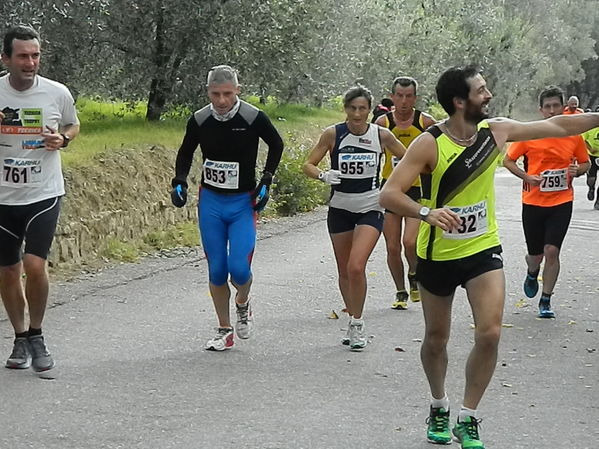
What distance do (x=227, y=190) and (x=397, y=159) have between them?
1.94 meters

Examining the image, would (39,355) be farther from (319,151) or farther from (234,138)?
(319,151)

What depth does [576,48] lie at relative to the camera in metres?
56.2

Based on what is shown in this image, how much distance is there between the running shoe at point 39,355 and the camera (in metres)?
7.17

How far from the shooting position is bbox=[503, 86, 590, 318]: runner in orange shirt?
9617mm

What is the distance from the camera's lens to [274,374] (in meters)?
7.36

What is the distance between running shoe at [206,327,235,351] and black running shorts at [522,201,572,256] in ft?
9.81

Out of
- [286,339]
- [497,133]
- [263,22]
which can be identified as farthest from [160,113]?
[497,133]

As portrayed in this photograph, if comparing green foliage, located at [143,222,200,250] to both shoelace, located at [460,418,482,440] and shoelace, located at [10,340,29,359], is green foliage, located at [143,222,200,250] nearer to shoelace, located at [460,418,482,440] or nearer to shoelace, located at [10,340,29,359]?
shoelace, located at [10,340,29,359]

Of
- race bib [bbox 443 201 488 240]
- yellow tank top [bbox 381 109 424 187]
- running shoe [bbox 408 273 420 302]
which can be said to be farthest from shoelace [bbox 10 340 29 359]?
running shoe [bbox 408 273 420 302]

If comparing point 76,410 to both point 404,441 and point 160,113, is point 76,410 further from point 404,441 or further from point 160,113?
point 160,113

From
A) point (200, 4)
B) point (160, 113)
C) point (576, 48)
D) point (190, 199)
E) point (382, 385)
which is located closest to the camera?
point (382, 385)

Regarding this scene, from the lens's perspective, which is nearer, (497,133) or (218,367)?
(497,133)

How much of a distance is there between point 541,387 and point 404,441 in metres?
1.63

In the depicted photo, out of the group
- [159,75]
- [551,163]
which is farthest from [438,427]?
[159,75]
